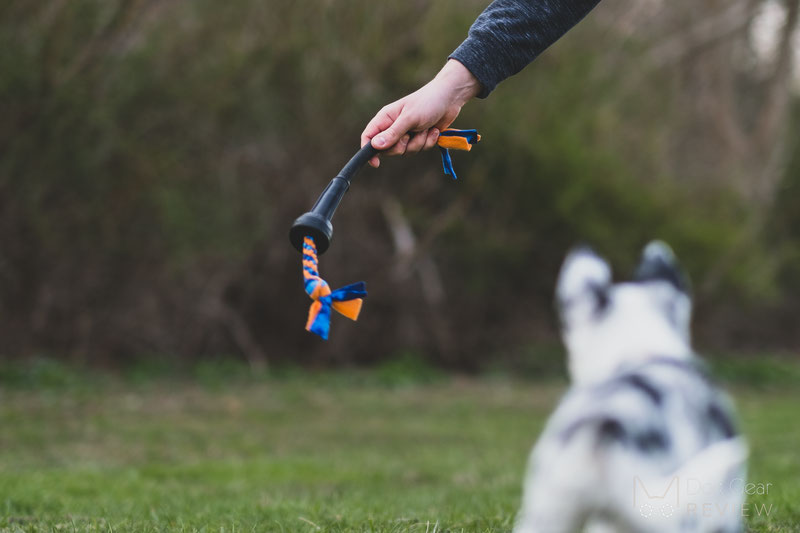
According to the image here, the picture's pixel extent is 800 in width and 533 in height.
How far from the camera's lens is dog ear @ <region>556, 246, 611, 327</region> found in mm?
1793

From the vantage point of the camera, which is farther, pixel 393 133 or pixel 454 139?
pixel 454 139

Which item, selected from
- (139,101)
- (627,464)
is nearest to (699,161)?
(139,101)

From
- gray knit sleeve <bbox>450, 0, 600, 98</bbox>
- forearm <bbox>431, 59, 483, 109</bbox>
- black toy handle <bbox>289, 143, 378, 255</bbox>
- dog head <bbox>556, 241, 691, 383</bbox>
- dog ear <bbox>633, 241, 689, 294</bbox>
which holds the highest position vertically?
gray knit sleeve <bbox>450, 0, 600, 98</bbox>

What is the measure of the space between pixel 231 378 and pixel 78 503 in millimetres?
8230

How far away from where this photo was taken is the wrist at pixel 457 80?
2.54 metres

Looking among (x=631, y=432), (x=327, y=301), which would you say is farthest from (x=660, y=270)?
(x=327, y=301)

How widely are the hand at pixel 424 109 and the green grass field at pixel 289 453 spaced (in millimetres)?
1399

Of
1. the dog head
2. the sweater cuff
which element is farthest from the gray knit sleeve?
the dog head

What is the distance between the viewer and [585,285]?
1.80 m

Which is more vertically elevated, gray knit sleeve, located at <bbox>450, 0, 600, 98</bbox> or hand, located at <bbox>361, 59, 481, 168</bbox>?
gray knit sleeve, located at <bbox>450, 0, 600, 98</bbox>

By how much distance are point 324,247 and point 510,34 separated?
2.83 ft

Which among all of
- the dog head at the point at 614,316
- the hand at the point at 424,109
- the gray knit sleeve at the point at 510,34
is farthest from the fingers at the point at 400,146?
the dog head at the point at 614,316

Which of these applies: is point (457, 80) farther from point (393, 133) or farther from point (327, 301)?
point (327, 301)

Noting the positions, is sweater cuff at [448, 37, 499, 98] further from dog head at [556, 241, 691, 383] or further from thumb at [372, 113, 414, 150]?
dog head at [556, 241, 691, 383]
